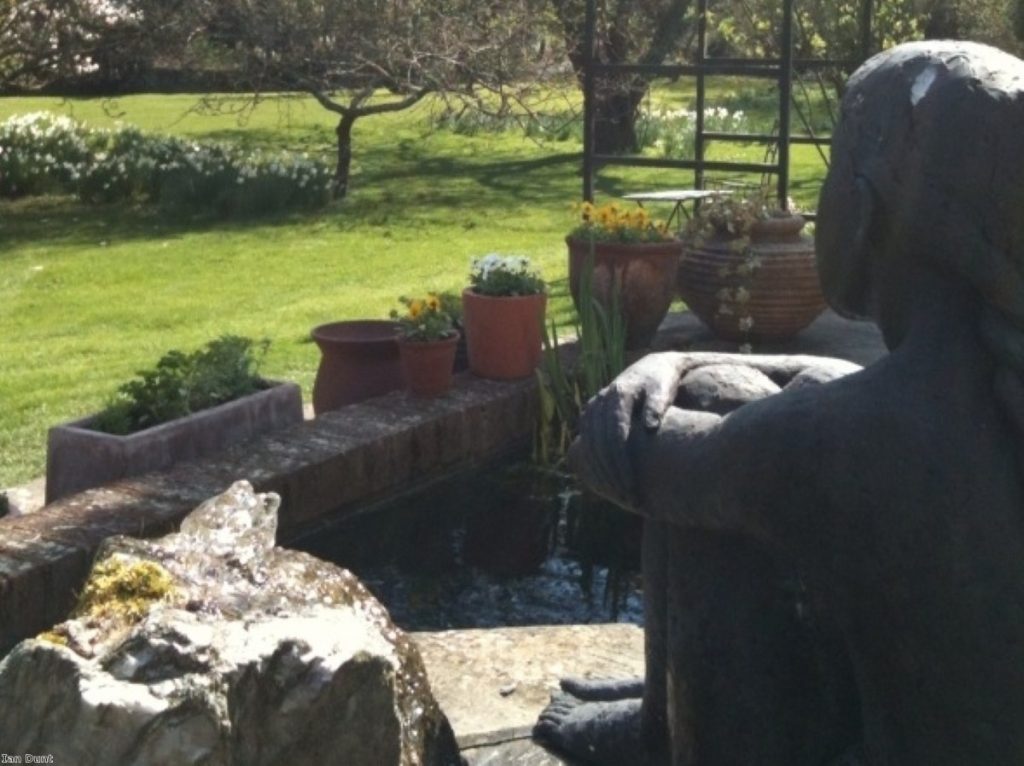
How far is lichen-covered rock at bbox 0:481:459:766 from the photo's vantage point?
8.01ft

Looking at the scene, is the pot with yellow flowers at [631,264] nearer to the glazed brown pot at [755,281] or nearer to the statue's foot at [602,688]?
the glazed brown pot at [755,281]

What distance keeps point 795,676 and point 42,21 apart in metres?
14.1

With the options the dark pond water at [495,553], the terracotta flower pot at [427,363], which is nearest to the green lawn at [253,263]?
the terracotta flower pot at [427,363]

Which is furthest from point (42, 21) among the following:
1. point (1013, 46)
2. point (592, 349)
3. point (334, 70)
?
point (1013, 46)

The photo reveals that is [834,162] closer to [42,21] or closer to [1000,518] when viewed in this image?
[1000,518]

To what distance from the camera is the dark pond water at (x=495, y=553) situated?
17.1 feet

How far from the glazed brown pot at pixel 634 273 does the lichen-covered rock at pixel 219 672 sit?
4.32m

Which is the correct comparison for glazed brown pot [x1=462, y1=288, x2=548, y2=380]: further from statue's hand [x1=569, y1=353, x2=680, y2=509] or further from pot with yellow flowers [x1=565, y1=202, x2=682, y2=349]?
statue's hand [x1=569, y1=353, x2=680, y2=509]

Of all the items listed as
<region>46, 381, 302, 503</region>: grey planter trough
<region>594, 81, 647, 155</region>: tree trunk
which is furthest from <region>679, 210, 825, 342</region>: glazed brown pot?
<region>594, 81, 647, 155</region>: tree trunk

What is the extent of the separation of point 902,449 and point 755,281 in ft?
19.0

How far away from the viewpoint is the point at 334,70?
14328 millimetres

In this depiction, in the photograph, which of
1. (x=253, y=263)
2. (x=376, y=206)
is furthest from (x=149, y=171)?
(x=253, y=263)

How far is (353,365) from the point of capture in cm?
661

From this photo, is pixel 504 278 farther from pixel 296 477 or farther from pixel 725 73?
pixel 725 73
